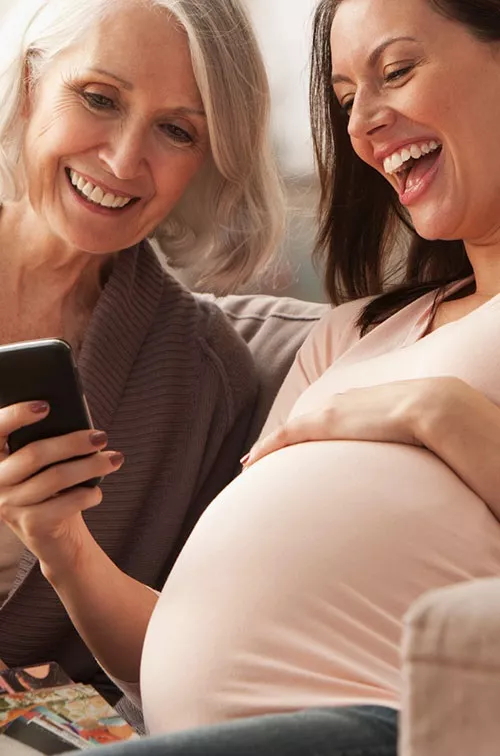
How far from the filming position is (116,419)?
5.24 feet

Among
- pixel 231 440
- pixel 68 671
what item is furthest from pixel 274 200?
pixel 68 671

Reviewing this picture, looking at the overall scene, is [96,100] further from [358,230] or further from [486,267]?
[486,267]

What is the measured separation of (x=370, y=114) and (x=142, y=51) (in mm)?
320

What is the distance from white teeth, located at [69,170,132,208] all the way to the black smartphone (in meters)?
0.38

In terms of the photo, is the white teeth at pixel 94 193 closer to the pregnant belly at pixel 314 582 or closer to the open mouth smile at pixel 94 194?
the open mouth smile at pixel 94 194

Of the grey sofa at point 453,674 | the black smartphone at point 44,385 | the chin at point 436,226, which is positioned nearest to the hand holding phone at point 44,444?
the black smartphone at point 44,385

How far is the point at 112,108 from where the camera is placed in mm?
1517

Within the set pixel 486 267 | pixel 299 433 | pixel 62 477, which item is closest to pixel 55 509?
pixel 62 477

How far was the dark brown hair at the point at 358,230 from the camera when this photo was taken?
1.58 m

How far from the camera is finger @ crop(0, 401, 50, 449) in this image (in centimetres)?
121

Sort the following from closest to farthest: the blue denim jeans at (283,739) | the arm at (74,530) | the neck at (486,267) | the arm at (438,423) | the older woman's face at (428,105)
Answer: the blue denim jeans at (283,739) < the arm at (438,423) < the arm at (74,530) < the older woman's face at (428,105) < the neck at (486,267)

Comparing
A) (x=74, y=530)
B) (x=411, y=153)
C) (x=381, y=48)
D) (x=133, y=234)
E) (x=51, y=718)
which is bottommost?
(x=51, y=718)

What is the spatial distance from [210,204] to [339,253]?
0.21 metres

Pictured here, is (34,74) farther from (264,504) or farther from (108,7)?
(264,504)
